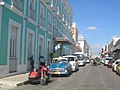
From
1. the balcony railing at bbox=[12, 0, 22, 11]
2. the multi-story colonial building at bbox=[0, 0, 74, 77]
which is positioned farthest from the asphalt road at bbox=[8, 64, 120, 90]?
the balcony railing at bbox=[12, 0, 22, 11]

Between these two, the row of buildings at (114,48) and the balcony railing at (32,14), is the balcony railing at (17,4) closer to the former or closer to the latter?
the balcony railing at (32,14)

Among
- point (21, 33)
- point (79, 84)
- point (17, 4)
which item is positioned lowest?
point (79, 84)

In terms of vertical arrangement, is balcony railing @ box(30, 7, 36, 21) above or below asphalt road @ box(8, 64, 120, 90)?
above

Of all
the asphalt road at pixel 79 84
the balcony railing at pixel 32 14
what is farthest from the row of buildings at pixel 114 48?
the asphalt road at pixel 79 84

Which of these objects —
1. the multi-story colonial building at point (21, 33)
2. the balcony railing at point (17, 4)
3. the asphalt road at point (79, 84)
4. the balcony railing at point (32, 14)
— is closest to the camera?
the asphalt road at point (79, 84)

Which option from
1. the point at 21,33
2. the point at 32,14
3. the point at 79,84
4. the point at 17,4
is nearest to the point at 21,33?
the point at 21,33

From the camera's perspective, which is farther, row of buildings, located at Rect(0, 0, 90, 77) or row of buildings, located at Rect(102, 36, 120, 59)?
row of buildings, located at Rect(102, 36, 120, 59)

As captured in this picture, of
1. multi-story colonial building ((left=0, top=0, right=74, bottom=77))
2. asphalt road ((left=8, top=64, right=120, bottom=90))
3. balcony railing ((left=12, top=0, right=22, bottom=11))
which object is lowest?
asphalt road ((left=8, top=64, right=120, bottom=90))

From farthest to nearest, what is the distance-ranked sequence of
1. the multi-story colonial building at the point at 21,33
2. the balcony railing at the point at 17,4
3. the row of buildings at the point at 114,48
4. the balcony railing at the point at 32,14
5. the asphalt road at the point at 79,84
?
the row of buildings at the point at 114,48 < the balcony railing at the point at 32,14 < the balcony railing at the point at 17,4 < the multi-story colonial building at the point at 21,33 < the asphalt road at the point at 79,84

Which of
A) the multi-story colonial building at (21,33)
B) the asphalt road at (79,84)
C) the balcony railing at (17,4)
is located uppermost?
the balcony railing at (17,4)

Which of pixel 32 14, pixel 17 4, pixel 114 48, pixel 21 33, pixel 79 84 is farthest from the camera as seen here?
pixel 114 48

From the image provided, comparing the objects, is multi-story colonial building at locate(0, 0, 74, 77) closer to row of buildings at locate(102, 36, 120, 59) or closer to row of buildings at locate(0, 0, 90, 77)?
row of buildings at locate(0, 0, 90, 77)

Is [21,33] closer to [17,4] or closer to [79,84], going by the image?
[17,4]

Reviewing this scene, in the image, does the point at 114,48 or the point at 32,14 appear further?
the point at 114,48
